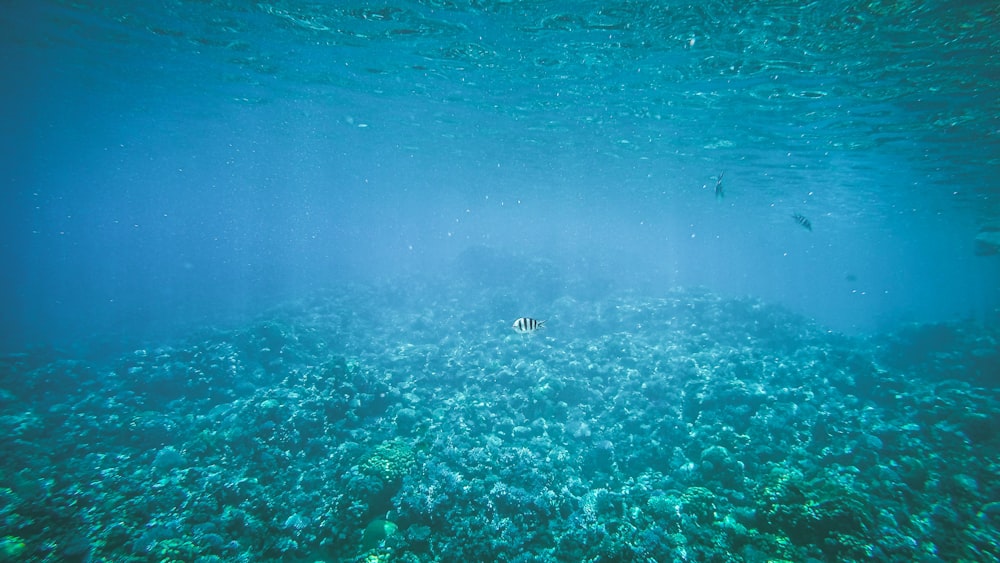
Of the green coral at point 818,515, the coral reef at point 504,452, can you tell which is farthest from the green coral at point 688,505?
the green coral at point 818,515

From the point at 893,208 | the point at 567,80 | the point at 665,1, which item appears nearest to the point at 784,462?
the point at 665,1

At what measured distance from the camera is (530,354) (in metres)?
16.0

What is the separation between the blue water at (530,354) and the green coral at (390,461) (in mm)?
84

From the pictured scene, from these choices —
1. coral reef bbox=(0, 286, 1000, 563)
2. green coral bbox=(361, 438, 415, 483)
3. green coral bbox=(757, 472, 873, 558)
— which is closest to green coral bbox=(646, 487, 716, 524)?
coral reef bbox=(0, 286, 1000, 563)

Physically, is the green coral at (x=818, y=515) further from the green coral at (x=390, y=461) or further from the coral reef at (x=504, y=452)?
the green coral at (x=390, y=461)

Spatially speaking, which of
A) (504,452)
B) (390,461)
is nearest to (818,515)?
(504,452)

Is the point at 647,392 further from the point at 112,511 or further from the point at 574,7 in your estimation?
the point at 112,511

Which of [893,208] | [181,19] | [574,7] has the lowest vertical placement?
[893,208]

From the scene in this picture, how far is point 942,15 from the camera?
8.52 m

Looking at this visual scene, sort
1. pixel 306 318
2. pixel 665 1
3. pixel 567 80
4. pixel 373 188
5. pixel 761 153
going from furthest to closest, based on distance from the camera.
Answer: pixel 373 188, pixel 306 318, pixel 761 153, pixel 567 80, pixel 665 1

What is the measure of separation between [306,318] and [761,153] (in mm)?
26919

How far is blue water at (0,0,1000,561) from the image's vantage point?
23.6 feet

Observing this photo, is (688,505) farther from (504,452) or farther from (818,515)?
(504,452)

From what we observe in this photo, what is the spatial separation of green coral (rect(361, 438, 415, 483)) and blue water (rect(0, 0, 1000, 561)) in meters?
0.08
